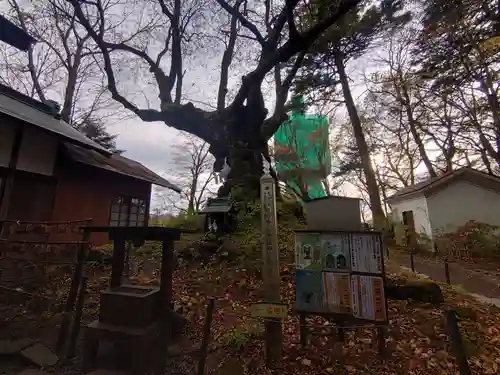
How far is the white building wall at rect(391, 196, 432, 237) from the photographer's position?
1265cm

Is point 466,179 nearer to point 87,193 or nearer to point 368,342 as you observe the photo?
point 368,342

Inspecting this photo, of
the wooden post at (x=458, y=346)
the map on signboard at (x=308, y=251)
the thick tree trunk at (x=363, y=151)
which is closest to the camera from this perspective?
the wooden post at (x=458, y=346)

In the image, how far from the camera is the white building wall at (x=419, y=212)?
12654 millimetres

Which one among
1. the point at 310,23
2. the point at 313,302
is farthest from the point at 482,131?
the point at 313,302

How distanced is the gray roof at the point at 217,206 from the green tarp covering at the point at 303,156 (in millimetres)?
10964

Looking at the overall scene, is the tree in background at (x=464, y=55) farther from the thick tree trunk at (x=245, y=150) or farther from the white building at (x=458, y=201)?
the thick tree trunk at (x=245, y=150)

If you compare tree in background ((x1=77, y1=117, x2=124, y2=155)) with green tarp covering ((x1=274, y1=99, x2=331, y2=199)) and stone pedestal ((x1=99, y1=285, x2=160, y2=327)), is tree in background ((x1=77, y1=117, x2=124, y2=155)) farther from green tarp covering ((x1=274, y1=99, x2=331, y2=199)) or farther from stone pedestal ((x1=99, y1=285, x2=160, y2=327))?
stone pedestal ((x1=99, y1=285, x2=160, y2=327))

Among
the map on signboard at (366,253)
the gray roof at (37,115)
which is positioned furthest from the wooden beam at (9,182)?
the map on signboard at (366,253)

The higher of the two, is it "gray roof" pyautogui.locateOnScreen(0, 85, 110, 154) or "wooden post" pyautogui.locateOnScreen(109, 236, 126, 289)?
"gray roof" pyautogui.locateOnScreen(0, 85, 110, 154)

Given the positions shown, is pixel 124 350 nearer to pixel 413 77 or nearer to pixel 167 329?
pixel 167 329

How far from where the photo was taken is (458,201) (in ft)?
41.2

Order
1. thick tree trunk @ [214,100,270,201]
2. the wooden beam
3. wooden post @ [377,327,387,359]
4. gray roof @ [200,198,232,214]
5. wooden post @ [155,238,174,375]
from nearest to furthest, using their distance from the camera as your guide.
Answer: wooden post @ [377,327,387,359]
wooden post @ [155,238,174,375]
the wooden beam
gray roof @ [200,198,232,214]
thick tree trunk @ [214,100,270,201]

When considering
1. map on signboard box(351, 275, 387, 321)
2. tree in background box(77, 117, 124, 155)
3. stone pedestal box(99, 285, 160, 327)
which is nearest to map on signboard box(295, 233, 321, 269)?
map on signboard box(351, 275, 387, 321)

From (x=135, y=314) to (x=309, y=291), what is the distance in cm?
244
